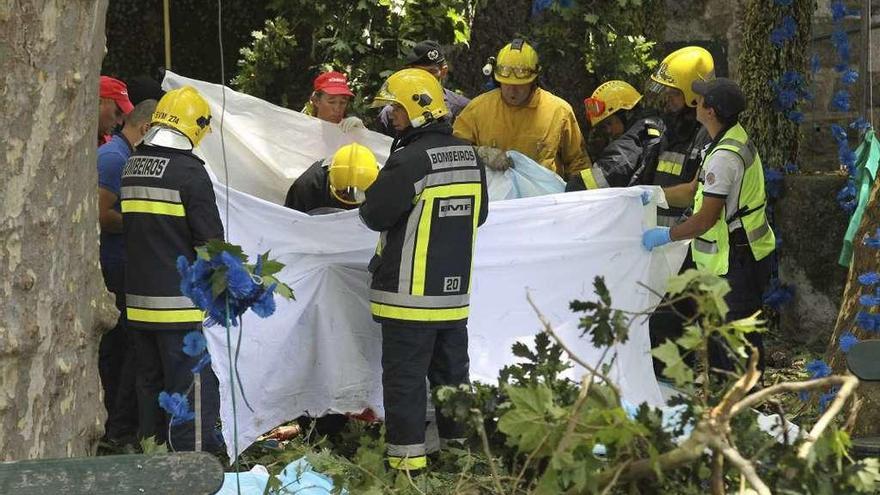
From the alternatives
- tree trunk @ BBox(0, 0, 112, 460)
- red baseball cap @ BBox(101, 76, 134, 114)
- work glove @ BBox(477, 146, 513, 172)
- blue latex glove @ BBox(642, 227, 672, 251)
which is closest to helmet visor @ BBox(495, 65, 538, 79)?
work glove @ BBox(477, 146, 513, 172)

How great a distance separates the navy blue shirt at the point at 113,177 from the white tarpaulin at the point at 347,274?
0.39 meters

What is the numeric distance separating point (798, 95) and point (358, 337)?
3.94 meters

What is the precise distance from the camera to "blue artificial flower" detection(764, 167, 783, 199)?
315 inches

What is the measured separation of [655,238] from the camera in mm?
5895

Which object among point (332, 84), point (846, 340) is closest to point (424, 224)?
point (332, 84)

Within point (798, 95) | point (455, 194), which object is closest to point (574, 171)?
point (455, 194)

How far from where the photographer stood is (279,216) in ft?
18.0

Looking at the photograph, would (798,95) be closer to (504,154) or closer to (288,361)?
(504,154)

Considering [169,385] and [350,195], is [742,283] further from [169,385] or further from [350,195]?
[169,385]

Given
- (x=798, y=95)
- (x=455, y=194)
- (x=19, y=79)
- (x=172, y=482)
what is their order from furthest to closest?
(x=798, y=95)
(x=455, y=194)
(x=19, y=79)
(x=172, y=482)

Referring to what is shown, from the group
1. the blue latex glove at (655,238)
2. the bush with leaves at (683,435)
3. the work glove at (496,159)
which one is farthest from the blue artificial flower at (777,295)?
the bush with leaves at (683,435)

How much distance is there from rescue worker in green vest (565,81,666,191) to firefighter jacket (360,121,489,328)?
3.61ft

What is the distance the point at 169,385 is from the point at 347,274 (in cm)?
89

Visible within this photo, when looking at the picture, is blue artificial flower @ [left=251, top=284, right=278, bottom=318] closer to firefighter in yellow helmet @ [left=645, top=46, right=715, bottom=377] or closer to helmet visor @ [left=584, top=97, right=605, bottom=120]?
firefighter in yellow helmet @ [left=645, top=46, right=715, bottom=377]
